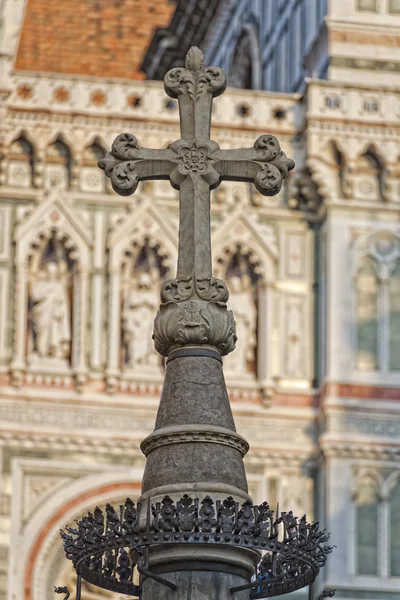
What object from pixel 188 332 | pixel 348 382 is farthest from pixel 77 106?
pixel 188 332

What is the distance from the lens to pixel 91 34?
3459 cm

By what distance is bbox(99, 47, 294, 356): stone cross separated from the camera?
8.67 metres

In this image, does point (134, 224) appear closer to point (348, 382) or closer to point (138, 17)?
point (348, 382)

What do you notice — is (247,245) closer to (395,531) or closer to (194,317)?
(395,531)

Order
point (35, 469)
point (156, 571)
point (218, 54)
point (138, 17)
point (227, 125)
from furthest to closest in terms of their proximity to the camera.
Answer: point (138, 17)
point (218, 54)
point (227, 125)
point (35, 469)
point (156, 571)

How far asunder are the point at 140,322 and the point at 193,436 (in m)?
12.3

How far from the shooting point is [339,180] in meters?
21.5

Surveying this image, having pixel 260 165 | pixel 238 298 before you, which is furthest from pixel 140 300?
pixel 260 165

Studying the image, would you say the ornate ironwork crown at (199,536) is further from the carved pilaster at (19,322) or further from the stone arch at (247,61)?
the stone arch at (247,61)

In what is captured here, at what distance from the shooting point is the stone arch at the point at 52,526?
19.7m

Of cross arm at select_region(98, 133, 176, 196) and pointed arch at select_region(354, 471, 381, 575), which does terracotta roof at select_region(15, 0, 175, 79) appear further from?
cross arm at select_region(98, 133, 176, 196)

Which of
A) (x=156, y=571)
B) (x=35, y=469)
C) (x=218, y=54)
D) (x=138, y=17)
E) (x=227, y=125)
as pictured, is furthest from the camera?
A: (x=138, y=17)

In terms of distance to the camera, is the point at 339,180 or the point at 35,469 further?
the point at 339,180

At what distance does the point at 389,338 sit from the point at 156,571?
13.0 meters
